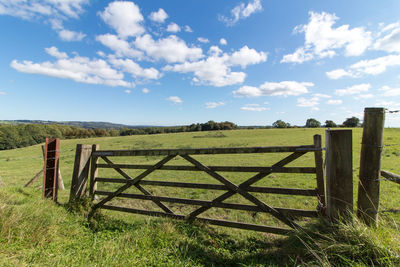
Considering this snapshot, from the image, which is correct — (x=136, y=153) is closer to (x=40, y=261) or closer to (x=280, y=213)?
(x=40, y=261)

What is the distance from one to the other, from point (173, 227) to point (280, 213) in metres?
2.18

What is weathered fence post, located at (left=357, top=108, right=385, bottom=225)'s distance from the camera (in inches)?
115

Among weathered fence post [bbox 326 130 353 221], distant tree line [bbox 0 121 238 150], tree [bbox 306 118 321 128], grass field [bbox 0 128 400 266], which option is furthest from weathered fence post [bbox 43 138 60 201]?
tree [bbox 306 118 321 128]

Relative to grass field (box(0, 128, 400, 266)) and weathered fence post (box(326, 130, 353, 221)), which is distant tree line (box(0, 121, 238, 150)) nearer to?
grass field (box(0, 128, 400, 266))

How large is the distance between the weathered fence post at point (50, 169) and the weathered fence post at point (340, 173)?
21.8 feet

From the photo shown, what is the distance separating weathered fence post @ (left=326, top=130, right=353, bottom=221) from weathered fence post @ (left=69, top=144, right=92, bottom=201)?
591 centimetres

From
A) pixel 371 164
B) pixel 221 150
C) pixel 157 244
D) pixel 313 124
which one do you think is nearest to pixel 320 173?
pixel 371 164

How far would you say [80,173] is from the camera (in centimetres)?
541

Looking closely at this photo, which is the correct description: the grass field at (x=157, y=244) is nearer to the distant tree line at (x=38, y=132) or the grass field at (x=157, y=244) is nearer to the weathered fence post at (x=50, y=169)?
the weathered fence post at (x=50, y=169)

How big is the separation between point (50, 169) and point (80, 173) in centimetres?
103

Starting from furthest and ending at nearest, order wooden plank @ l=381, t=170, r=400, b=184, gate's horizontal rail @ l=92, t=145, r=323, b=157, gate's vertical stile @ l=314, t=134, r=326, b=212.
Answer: gate's horizontal rail @ l=92, t=145, r=323, b=157 < gate's vertical stile @ l=314, t=134, r=326, b=212 < wooden plank @ l=381, t=170, r=400, b=184

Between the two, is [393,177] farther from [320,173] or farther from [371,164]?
[320,173]

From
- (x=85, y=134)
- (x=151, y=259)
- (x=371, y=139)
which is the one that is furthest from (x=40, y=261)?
(x=85, y=134)

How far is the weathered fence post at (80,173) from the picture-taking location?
5.34 metres
